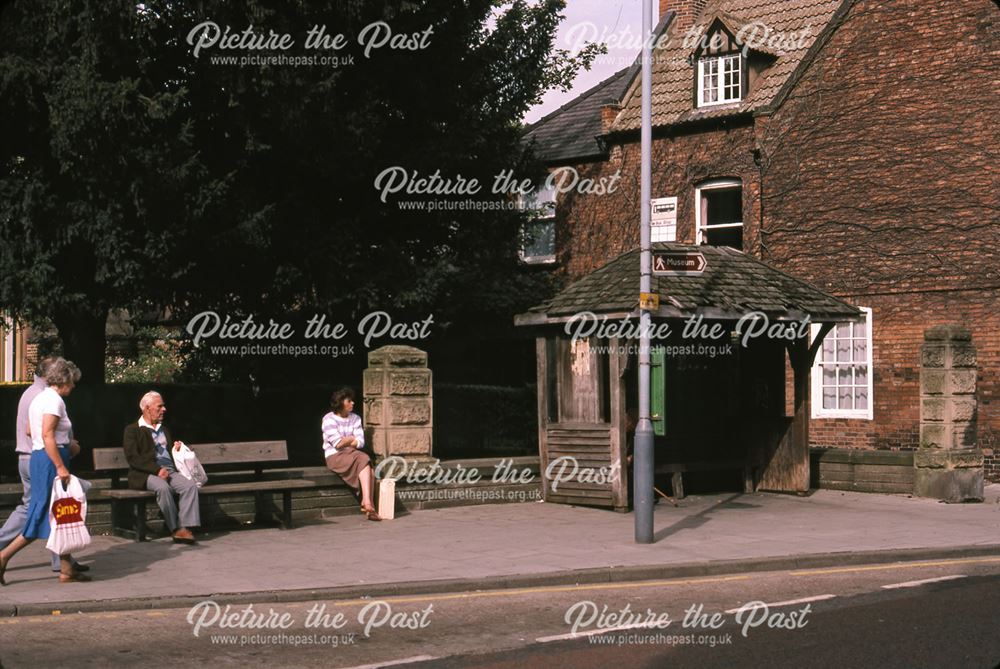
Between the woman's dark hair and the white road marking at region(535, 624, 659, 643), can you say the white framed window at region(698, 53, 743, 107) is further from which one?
the white road marking at region(535, 624, 659, 643)

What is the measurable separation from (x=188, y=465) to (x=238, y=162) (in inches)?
303

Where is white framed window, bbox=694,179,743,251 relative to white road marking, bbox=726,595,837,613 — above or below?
above

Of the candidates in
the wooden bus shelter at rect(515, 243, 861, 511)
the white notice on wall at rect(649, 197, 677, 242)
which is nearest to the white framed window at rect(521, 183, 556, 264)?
the white notice on wall at rect(649, 197, 677, 242)

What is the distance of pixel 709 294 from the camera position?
673 inches

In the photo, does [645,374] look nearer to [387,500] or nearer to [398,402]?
[387,500]

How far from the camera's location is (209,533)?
47.0 ft

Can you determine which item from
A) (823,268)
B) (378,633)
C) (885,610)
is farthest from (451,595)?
(823,268)

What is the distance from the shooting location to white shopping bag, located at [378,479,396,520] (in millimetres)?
15719

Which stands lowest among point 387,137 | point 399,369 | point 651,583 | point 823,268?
point 651,583

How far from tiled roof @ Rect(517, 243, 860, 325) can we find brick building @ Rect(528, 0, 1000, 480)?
18.3ft

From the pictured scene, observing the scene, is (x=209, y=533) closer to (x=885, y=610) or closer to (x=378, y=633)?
(x=378, y=633)

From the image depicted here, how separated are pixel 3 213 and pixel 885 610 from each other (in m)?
14.1

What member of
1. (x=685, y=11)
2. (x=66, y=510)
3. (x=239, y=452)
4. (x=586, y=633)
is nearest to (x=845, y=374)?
(x=685, y=11)

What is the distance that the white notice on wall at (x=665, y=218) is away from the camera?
2702 cm
